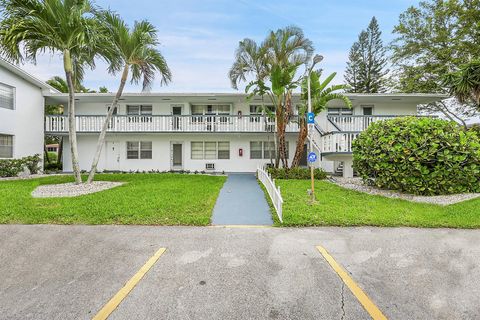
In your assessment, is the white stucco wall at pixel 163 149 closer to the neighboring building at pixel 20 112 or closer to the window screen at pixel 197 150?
the window screen at pixel 197 150

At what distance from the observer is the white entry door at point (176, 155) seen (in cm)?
1800

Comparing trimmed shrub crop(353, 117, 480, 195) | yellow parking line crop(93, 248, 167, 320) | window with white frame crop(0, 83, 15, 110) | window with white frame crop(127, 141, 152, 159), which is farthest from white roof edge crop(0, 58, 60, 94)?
trimmed shrub crop(353, 117, 480, 195)

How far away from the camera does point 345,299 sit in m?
3.09

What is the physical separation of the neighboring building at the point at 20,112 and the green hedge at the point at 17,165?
68 cm

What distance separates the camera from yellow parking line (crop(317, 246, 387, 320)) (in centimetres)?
284

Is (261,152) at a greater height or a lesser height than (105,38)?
lesser

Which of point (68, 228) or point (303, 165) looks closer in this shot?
point (68, 228)

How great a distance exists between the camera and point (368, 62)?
34438 mm

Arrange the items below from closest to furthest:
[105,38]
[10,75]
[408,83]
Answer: [105,38] → [10,75] → [408,83]

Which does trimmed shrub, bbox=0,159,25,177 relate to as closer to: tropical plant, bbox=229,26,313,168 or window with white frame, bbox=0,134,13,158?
window with white frame, bbox=0,134,13,158

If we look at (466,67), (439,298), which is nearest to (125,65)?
(439,298)

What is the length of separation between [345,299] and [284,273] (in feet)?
2.93

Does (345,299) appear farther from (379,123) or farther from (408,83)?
(408,83)

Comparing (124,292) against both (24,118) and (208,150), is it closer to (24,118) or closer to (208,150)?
(208,150)
